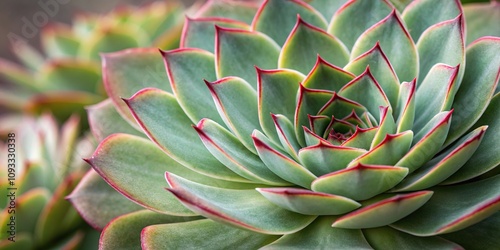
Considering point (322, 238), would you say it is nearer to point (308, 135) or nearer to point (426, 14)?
point (308, 135)

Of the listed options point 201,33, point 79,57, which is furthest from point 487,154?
point 79,57

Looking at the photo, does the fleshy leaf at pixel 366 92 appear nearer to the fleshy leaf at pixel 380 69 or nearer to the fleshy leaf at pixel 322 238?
the fleshy leaf at pixel 380 69

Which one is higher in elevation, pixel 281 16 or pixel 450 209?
pixel 281 16

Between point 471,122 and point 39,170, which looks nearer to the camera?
point 471,122

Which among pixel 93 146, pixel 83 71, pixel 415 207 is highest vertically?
pixel 83 71

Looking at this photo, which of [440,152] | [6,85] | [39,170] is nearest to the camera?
[440,152]

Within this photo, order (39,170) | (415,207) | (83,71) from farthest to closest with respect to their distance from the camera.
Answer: (83,71) → (39,170) → (415,207)

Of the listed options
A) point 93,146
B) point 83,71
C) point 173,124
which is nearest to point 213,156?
point 173,124

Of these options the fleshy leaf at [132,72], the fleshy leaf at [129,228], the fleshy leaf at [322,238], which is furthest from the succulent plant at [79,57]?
the fleshy leaf at [322,238]

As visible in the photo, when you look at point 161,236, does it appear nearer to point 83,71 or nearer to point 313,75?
point 313,75
